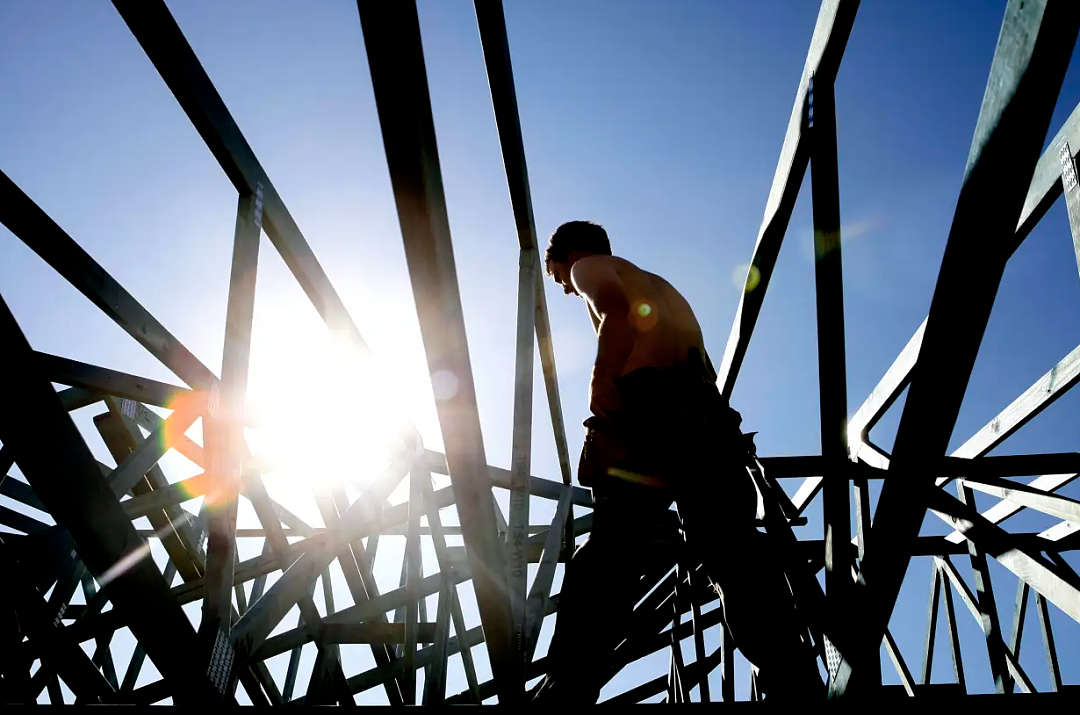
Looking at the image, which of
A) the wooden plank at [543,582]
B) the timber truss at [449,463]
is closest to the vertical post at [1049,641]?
the timber truss at [449,463]

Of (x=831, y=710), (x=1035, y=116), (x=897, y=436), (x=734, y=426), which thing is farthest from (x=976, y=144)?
(x=734, y=426)

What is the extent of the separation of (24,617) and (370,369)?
304 centimetres

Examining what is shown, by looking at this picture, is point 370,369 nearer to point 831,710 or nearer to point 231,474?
point 231,474

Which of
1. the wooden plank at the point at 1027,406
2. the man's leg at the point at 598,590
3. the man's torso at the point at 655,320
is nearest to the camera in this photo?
the man's leg at the point at 598,590

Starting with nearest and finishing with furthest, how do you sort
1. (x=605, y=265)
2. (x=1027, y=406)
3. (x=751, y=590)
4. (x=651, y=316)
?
(x=751, y=590) < (x=651, y=316) < (x=605, y=265) < (x=1027, y=406)

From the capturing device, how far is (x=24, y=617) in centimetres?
465

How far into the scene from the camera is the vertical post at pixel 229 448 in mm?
2363

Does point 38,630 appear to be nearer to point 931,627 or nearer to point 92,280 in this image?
point 92,280

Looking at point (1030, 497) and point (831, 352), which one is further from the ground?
point (1030, 497)

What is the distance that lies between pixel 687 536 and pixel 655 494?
0.22 m

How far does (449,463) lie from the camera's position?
1.91 m

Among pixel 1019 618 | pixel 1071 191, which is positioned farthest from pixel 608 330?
pixel 1019 618

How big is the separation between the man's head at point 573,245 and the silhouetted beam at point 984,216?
231 centimetres

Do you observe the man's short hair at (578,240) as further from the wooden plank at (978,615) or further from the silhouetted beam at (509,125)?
the wooden plank at (978,615)
